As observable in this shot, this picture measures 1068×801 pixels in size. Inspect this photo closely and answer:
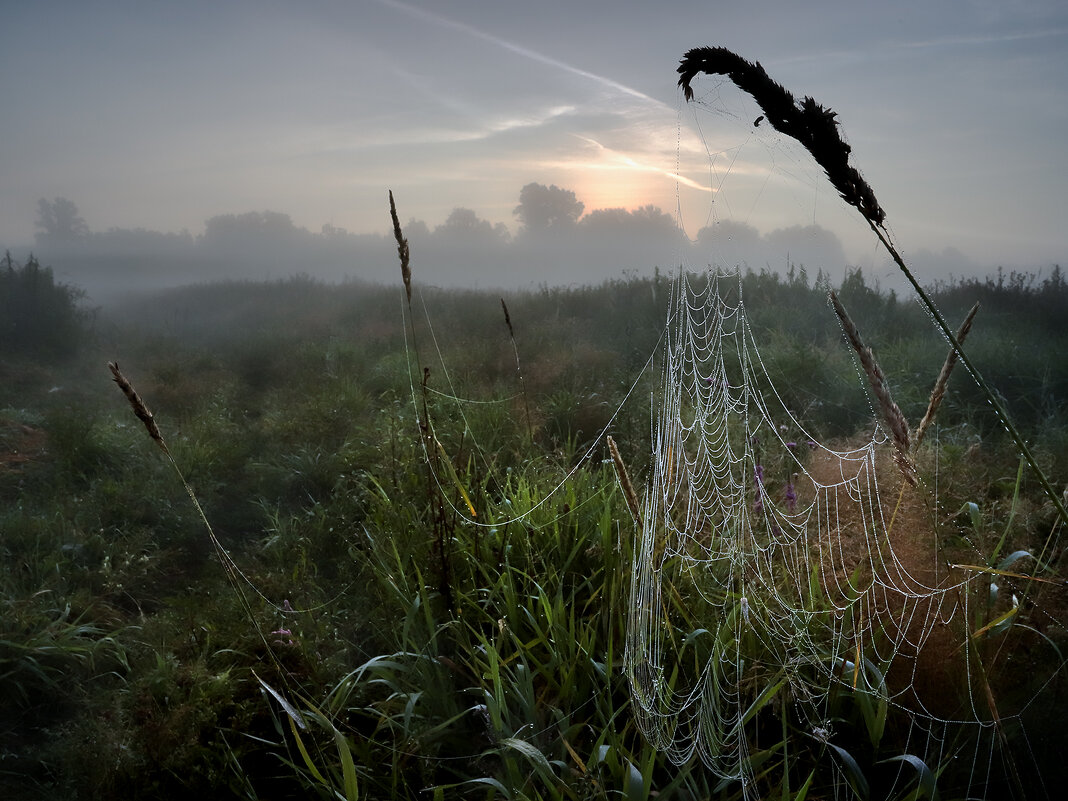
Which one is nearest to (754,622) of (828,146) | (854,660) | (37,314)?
(854,660)

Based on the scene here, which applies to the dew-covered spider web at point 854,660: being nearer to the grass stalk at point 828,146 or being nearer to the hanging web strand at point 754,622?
the hanging web strand at point 754,622

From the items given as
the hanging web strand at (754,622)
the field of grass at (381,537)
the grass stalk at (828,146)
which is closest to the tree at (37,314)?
the field of grass at (381,537)

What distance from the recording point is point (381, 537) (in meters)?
3.27

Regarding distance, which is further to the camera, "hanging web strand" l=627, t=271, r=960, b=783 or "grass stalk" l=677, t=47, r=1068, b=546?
"hanging web strand" l=627, t=271, r=960, b=783

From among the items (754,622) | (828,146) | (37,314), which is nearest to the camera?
(828,146)

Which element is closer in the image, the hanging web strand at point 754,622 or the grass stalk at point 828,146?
the grass stalk at point 828,146

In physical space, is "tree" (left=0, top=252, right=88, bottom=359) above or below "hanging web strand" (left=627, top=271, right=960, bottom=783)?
above

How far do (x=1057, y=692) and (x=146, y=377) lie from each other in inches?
216

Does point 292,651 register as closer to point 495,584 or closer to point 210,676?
point 210,676

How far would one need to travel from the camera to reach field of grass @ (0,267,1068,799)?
1.97 m

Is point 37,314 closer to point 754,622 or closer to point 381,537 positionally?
point 381,537

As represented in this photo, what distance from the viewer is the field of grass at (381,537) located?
6.47 feet

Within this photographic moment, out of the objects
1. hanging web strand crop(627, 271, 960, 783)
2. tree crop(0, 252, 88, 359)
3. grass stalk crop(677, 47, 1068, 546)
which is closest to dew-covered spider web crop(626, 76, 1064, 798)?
hanging web strand crop(627, 271, 960, 783)

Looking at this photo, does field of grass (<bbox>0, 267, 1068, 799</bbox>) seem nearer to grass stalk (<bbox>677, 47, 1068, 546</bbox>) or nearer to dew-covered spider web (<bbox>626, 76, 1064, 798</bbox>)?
dew-covered spider web (<bbox>626, 76, 1064, 798</bbox>)
